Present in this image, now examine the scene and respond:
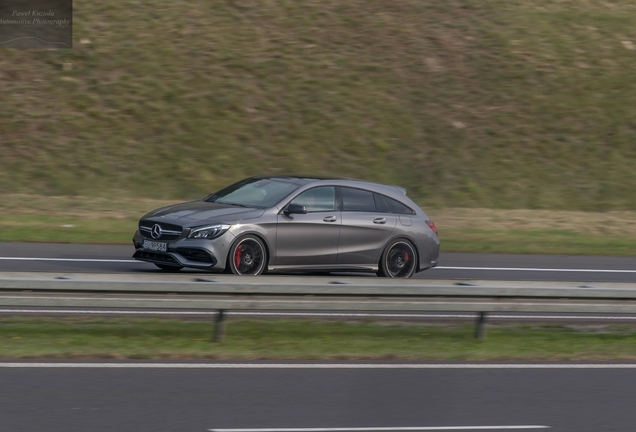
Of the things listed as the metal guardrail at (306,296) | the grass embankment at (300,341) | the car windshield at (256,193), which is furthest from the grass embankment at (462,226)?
the metal guardrail at (306,296)

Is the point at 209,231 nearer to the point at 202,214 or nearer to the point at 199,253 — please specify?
the point at 199,253

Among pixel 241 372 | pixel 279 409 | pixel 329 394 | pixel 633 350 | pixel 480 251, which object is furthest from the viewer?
pixel 480 251

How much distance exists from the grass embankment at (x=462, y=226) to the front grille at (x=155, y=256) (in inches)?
194

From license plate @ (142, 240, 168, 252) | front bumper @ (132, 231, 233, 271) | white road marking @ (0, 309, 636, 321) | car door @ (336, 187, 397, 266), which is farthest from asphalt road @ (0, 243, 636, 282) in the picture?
white road marking @ (0, 309, 636, 321)

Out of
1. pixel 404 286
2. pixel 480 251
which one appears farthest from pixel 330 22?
pixel 404 286

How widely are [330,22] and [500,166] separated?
32.0 feet

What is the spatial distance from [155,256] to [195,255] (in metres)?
0.64

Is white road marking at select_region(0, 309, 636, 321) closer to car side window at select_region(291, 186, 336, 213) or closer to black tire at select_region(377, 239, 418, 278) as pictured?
black tire at select_region(377, 239, 418, 278)

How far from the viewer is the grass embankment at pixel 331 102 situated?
27078mm

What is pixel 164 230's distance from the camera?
42.0 feet

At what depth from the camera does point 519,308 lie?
9875mm

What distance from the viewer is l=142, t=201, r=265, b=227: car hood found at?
12672 mm

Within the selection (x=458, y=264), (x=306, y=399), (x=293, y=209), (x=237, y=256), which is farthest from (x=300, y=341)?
(x=458, y=264)

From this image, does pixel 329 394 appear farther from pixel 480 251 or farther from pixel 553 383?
pixel 480 251
